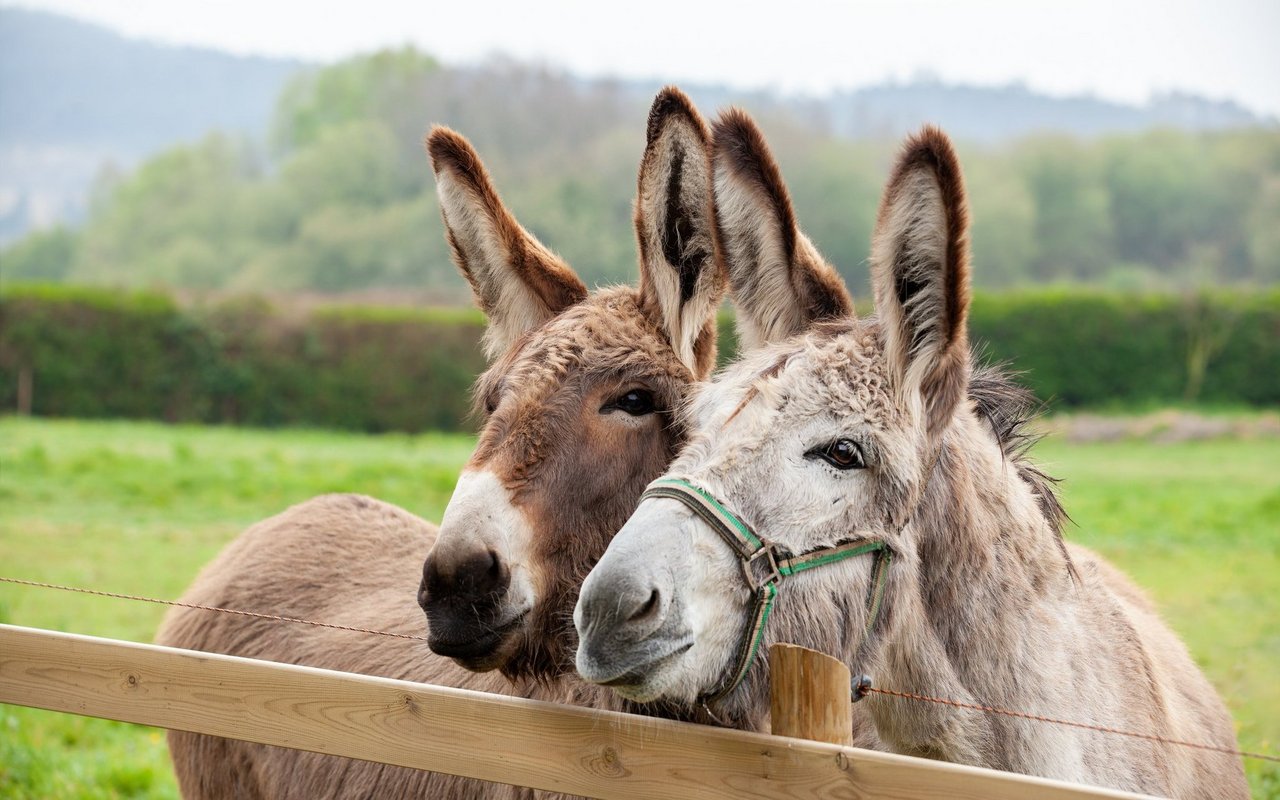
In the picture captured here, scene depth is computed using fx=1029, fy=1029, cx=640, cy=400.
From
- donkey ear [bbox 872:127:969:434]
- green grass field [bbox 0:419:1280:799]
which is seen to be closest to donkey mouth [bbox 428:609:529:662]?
donkey ear [bbox 872:127:969:434]

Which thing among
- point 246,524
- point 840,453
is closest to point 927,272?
point 840,453

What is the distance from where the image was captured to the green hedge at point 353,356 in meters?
24.9

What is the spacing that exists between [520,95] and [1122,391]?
54707 mm

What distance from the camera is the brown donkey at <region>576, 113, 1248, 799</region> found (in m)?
2.13

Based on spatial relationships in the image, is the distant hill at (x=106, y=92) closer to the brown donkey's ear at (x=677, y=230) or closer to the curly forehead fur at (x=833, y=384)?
the brown donkey's ear at (x=677, y=230)

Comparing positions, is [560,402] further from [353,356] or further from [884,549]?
[353,356]

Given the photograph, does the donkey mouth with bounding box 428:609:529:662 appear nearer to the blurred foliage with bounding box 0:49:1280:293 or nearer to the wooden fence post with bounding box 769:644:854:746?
the wooden fence post with bounding box 769:644:854:746

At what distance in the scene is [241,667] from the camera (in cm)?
274

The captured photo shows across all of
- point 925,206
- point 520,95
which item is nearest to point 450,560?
point 925,206

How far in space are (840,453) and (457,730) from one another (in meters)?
1.14

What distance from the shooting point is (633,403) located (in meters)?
2.87

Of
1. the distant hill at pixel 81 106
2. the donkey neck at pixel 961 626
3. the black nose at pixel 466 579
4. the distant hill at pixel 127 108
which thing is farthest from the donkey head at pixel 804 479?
the distant hill at pixel 81 106

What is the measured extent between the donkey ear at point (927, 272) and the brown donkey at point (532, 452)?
0.65 m

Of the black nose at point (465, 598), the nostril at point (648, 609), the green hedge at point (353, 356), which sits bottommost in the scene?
the green hedge at point (353, 356)
